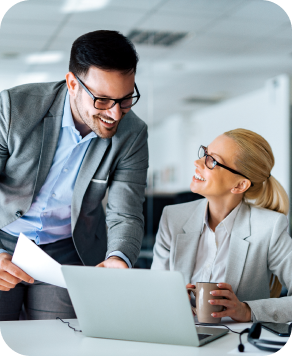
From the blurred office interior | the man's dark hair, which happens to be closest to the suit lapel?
the man's dark hair

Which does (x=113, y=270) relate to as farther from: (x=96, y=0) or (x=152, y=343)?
(x=96, y=0)

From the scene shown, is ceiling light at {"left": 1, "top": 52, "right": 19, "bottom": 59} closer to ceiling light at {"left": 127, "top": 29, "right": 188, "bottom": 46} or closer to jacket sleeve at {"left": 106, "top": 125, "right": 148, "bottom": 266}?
ceiling light at {"left": 127, "top": 29, "right": 188, "bottom": 46}

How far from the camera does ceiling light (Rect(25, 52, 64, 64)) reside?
500 cm

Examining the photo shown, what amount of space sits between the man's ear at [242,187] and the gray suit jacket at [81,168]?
387 millimetres

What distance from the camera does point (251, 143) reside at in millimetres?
1915

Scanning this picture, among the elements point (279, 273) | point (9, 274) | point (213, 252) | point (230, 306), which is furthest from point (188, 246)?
point (9, 274)

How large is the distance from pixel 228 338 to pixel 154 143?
4.32 metres

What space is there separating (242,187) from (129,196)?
1.58ft

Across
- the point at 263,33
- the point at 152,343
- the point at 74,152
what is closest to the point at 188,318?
the point at 152,343

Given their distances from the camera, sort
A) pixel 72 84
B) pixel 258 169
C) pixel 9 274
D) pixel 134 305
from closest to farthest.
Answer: pixel 134 305, pixel 9 274, pixel 72 84, pixel 258 169

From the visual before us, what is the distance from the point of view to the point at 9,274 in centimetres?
144

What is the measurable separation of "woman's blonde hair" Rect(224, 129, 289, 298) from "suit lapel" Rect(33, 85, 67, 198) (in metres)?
0.72

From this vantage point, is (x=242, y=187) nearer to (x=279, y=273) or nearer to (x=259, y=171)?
(x=259, y=171)

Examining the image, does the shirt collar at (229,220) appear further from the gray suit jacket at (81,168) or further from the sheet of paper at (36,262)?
the sheet of paper at (36,262)
